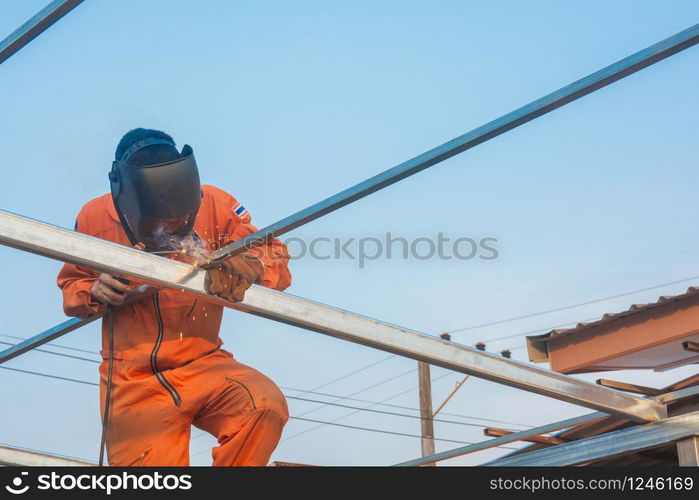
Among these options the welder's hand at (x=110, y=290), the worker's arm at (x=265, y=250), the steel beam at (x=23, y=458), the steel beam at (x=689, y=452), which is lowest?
the steel beam at (x=689, y=452)

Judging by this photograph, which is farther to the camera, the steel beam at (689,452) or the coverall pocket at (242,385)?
the coverall pocket at (242,385)

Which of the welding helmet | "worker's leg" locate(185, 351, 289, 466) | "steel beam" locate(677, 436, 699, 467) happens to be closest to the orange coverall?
"worker's leg" locate(185, 351, 289, 466)

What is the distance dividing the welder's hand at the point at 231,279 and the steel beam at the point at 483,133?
0.05 meters

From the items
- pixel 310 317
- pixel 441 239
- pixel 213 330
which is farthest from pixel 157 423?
pixel 441 239

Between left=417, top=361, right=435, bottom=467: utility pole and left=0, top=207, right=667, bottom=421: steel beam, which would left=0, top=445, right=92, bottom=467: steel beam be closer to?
left=0, top=207, right=667, bottom=421: steel beam

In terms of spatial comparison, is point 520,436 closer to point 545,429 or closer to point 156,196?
point 545,429

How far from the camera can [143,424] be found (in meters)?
4.13

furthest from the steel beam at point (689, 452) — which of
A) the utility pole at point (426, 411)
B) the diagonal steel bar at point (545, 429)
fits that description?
the utility pole at point (426, 411)

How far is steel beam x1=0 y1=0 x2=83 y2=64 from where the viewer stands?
11.0 feet

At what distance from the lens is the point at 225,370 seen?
4215 millimetres

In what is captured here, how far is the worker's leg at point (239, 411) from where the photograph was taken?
4.02m

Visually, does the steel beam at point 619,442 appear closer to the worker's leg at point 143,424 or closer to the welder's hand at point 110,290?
the worker's leg at point 143,424
